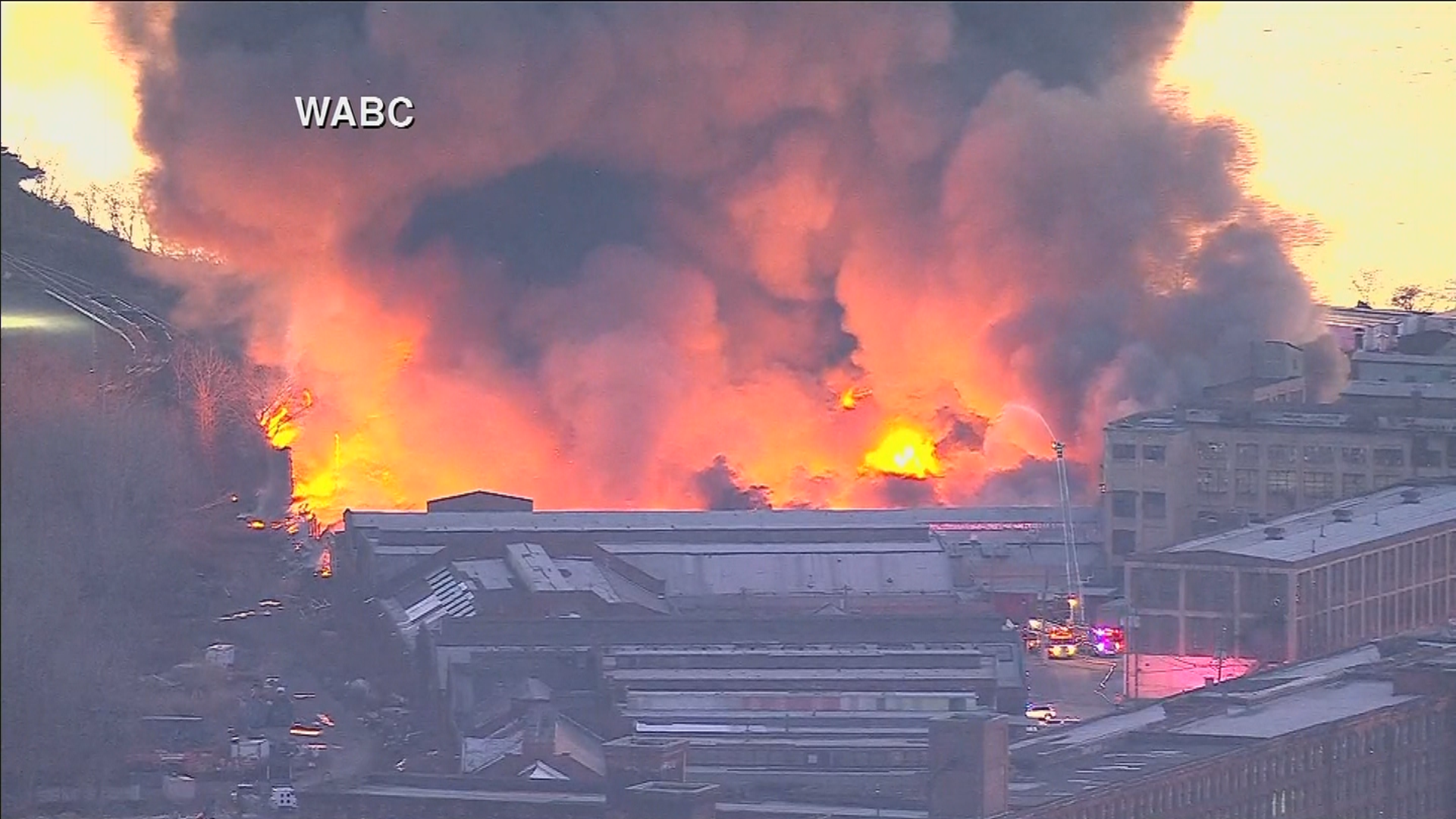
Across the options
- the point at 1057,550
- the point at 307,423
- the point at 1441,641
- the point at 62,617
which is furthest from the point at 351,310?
the point at 62,617

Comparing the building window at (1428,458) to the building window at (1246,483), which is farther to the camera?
the building window at (1246,483)

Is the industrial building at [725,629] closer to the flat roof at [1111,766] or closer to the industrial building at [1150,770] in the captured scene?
the industrial building at [1150,770]

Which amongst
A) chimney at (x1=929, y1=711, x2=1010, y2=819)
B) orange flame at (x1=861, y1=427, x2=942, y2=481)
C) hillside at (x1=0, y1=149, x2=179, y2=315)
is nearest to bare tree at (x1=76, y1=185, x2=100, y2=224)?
hillside at (x1=0, y1=149, x2=179, y2=315)

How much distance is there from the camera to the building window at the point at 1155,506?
2905cm

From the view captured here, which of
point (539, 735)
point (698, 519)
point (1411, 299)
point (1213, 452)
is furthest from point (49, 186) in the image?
point (1411, 299)

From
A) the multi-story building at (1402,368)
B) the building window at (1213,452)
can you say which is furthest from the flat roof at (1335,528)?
the multi-story building at (1402,368)

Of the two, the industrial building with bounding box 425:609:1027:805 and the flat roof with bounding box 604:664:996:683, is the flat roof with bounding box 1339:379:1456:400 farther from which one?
the flat roof with bounding box 604:664:996:683

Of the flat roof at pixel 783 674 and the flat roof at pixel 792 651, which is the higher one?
the flat roof at pixel 792 651

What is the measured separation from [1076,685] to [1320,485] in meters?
4.30

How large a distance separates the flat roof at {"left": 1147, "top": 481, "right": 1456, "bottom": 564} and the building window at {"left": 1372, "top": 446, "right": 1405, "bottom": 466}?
867mm

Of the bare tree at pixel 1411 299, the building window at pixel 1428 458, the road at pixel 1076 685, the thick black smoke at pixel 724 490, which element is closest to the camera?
the road at pixel 1076 685

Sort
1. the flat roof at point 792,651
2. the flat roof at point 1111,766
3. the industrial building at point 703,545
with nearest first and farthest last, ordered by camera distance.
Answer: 1. the flat roof at point 1111,766
2. the flat roof at point 792,651
3. the industrial building at point 703,545

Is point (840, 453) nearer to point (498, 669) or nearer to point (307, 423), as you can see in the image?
point (307, 423)

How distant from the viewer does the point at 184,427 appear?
26.9 meters
